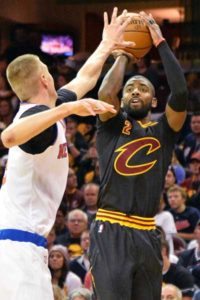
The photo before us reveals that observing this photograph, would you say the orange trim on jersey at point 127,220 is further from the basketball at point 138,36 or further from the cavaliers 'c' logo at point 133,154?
the basketball at point 138,36

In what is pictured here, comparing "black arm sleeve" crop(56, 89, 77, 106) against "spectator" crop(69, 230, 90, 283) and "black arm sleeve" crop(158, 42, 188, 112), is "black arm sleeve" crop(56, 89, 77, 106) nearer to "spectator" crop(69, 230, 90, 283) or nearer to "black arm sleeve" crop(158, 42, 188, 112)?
"black arm sleeve" crop(158, 42, 188, 112)

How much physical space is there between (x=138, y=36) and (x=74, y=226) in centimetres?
479

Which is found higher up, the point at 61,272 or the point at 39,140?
the point at 39,140

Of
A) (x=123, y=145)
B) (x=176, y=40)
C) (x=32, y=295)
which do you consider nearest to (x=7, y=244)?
(x=32, y=295)

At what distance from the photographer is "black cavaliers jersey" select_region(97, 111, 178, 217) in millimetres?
6496

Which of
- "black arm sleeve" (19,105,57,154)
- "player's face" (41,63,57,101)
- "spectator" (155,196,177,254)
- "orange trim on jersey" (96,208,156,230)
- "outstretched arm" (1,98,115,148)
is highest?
"player's face" (41,63,57,101)

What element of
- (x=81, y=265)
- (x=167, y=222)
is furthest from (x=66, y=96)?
(x=167, y=222)

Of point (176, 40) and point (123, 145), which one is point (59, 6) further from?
point (123, 145)

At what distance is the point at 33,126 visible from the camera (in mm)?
5082

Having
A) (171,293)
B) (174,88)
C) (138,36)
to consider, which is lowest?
(171,293)

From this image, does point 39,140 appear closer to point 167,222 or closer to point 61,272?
point 61,272

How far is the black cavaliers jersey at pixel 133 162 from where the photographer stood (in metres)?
6.50

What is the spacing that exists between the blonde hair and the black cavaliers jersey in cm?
120

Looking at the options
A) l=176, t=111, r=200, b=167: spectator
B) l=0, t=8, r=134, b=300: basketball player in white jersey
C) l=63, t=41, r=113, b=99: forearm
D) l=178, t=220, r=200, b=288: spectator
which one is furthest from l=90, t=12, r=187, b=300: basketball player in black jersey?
l=176, t=111, r=200, b=167: spectator
